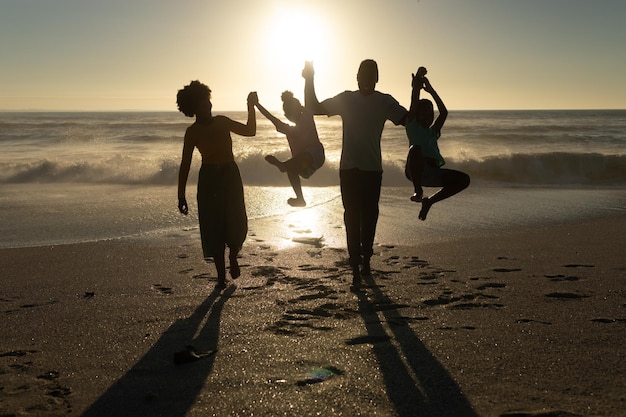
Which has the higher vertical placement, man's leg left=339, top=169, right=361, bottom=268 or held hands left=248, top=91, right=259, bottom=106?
held hands left=248, top=91, right=259, bottom=106

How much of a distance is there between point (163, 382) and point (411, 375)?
4.76ft

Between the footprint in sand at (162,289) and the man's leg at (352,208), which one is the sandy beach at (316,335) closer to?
the footprint in sand at (162,289)

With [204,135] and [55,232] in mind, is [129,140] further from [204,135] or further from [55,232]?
[204,135]

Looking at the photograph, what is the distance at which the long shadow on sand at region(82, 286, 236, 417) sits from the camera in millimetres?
3564

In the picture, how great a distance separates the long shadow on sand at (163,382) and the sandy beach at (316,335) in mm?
14

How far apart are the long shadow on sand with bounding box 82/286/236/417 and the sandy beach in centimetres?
1

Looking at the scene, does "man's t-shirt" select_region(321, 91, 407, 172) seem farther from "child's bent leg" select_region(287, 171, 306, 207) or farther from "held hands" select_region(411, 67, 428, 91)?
"child's bent leg" select_region(287, 171, 306, 207)

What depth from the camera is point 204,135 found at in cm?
623

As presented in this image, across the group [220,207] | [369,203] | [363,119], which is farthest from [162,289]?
[363,119]

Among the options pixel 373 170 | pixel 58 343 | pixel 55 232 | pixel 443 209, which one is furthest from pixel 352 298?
pixel 443 209

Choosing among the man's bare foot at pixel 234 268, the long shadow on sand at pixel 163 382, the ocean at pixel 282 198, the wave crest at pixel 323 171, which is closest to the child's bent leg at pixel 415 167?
the man's bare foot at pixel 234 268

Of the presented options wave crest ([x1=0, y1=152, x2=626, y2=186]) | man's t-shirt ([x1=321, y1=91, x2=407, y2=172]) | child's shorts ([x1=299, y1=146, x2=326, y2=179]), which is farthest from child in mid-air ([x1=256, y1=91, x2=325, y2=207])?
A: wave crest ([x1=0, y1=152, x2=626, y2=186])

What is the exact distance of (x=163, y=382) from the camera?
13.0 ft

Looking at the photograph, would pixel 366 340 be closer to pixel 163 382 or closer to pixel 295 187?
pixel 163 382
